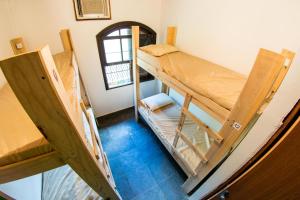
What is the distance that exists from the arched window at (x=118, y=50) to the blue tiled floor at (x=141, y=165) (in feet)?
3.04

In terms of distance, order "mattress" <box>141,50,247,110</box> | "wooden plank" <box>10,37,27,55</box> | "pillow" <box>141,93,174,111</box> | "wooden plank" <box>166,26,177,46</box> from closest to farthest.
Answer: "mattress" <box>141,50,247,110</box>, "wooden plank" <box>10,37,27,55</box>, "wooden plank" <box>166,26,177,46</box>, "pillow" <box>141,93,174,111</box>

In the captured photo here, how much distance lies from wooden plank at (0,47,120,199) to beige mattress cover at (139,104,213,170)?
3.99 feet

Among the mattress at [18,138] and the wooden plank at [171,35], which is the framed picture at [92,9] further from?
the mattress at [18,138]

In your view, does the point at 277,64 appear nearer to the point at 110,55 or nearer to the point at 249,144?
the point at 249,144

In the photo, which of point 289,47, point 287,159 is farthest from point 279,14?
point 287,159

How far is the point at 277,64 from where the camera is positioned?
1.73 feet

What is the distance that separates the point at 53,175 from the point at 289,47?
2.31 meters

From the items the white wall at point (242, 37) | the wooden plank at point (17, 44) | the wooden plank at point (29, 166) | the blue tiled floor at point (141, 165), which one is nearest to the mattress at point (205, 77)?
the white wall at point (242, 37)

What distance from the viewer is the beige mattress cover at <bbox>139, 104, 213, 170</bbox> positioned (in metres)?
1.54

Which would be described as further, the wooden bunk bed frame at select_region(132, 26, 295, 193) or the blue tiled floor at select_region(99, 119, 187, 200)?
the blue tiled floor at select_region(99, 119, 187, 200)

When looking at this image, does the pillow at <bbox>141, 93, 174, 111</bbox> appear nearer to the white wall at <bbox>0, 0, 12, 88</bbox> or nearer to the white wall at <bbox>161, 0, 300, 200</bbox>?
the white wall at <bbox>161, 0, 300, 200</bbox>

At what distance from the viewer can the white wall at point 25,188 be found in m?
0.72

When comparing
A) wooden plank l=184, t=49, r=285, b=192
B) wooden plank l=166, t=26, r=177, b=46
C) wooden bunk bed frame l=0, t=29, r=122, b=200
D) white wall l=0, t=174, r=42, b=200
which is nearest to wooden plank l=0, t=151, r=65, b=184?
wooden bunk bed frame l=0, t=29, r=122, b=200

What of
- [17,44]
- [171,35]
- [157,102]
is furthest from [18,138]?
[171,35]
